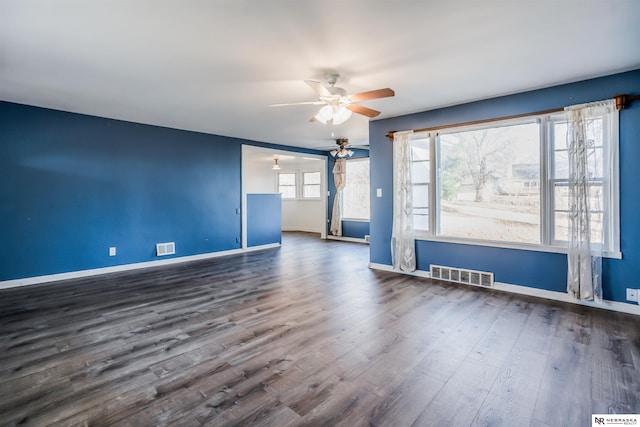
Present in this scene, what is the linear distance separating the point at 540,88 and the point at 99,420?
5238mm

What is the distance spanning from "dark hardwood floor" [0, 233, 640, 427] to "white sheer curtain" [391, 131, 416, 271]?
0.85 metres

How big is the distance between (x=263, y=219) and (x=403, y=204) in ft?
12.6

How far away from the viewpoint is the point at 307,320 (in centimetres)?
320

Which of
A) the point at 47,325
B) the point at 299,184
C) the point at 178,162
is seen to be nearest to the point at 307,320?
the point at 47,325

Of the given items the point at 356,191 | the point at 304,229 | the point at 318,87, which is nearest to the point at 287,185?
the point at 304,229

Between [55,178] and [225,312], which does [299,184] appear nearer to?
[55,178]

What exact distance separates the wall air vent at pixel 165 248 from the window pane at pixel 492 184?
16.0 feet

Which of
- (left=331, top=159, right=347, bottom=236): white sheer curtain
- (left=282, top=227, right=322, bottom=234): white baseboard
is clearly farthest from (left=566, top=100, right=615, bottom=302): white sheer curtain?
(left=282, top=227, right=322, bottom=234): white baseboard

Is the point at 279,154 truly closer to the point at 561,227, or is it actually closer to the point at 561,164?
the point at 561,164

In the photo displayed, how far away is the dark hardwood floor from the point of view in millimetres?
1848

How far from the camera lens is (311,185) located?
35.8 ft

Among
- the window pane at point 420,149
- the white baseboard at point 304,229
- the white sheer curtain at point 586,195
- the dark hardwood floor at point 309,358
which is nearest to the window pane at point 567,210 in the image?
the white sheer curtain at point 586,195

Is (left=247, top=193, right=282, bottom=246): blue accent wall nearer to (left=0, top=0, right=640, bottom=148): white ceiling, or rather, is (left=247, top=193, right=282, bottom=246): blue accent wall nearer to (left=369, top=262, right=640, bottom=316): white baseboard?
(left=0, top=0, right=640, bottom=148): white ceiling

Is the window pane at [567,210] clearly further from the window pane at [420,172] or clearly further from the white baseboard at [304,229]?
the white baseboard at [304,229]
